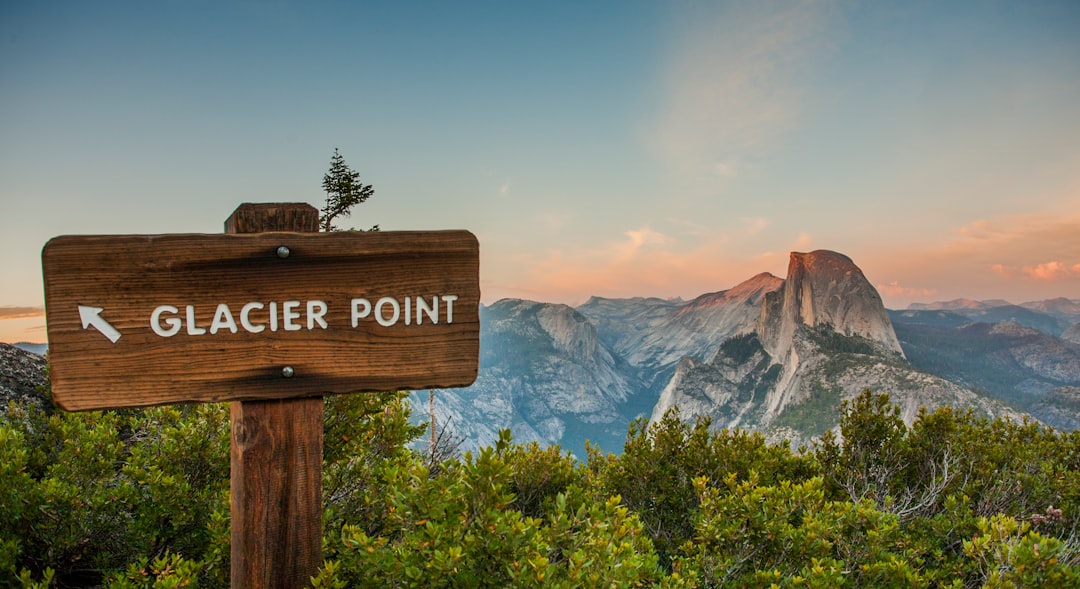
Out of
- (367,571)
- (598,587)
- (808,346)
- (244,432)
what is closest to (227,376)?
(244,432)

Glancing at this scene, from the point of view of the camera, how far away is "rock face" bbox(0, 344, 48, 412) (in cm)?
502

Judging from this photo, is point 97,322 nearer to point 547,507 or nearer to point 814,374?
point 547,507

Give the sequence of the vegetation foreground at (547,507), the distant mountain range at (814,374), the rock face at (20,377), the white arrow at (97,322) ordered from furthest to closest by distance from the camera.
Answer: the distant mountain range at (814,374) → the rock face at (20,377) → the vegetation foreground at (547,507) → the white arrow at (97,322)

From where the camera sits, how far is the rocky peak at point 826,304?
14088 centimetres

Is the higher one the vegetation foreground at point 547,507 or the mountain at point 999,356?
the vegetation foreground at point 547,507

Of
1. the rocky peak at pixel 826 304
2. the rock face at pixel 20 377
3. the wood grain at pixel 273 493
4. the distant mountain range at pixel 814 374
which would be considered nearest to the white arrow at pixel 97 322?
the wood grain at pixel 273 493

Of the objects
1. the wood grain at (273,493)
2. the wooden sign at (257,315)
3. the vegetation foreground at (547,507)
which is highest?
the wooden sign at (257,315)

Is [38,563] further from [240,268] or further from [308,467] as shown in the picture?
[240,268]

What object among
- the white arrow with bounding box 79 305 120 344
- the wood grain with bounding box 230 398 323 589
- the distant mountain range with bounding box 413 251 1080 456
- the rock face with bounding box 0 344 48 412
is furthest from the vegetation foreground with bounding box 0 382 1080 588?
the distant mountain range with bounding box 413 251 1080 456

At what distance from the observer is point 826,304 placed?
145750mm

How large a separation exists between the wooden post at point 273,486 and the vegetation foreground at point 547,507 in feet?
0.48

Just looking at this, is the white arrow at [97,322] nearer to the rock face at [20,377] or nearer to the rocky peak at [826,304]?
the rock face at [20,377]

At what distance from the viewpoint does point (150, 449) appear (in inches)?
143

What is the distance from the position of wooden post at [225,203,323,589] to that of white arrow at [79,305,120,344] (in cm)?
43
